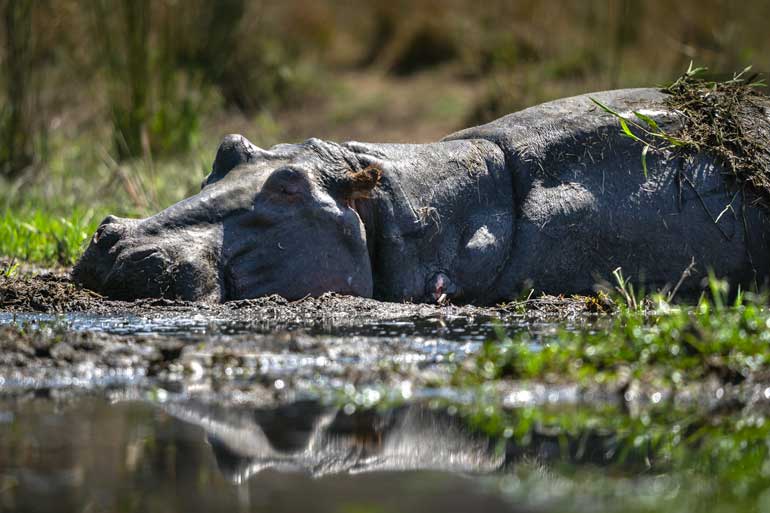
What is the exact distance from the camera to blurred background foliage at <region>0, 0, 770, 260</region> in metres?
10.8

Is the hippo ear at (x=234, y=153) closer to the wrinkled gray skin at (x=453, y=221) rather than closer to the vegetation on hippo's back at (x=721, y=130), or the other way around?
the wrinkled gray skin at (x=453, y=221)

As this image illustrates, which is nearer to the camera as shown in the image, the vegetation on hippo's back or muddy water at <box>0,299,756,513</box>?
muddy water at <box>0,299,756,513</box>

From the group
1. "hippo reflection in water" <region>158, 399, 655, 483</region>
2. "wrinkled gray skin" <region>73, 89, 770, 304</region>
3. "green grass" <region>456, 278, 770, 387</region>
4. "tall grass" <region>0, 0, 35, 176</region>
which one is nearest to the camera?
"hippo reflection in water" <region>158, 399, 655, 483</region>

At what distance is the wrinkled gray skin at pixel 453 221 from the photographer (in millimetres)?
6117

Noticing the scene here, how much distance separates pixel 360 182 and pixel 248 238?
0.64 metres

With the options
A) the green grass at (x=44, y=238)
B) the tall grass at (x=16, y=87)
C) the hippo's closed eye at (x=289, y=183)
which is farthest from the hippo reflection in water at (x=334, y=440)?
the tall grass at (x=16, y=87)

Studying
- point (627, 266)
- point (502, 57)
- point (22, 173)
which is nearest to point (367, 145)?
point (627, 266)

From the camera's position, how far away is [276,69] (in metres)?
17.8

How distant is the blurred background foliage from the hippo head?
9.69 feet

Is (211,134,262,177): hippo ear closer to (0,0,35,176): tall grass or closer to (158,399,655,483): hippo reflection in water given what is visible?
(158,399,655,483): hippo reflection in water

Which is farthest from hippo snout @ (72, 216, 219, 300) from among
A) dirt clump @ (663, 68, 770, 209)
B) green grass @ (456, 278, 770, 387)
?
dirt clump @ (663, 68, 770, 209)

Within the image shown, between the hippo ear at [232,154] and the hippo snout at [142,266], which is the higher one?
the hippo ear at [232,154]

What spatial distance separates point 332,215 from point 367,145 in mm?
644

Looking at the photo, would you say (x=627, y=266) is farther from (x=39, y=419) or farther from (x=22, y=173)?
(x=22, y=173)
